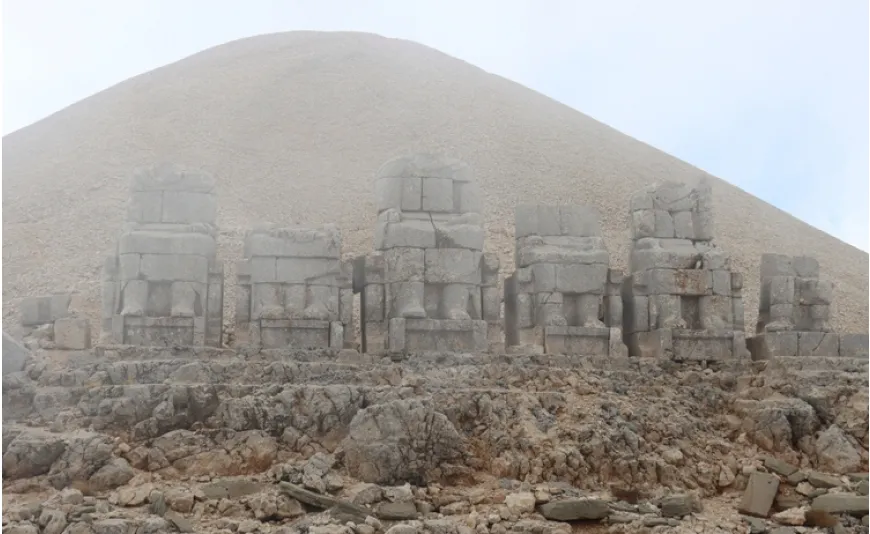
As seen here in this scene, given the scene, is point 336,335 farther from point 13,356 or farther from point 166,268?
point 13,356

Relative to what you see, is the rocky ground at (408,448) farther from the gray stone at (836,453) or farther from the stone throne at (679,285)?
the stone throne at (679,285)

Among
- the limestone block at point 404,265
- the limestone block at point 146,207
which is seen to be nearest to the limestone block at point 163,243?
the limestone block at point 146,207

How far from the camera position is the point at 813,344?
15352 millimetres

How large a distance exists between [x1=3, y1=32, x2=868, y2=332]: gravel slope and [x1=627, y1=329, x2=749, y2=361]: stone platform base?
51.5 feet

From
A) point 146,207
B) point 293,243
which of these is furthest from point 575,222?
point 146,207

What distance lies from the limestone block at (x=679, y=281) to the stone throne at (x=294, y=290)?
3990mm

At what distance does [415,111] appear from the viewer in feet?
154

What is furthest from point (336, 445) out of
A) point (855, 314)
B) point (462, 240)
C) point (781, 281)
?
point (855, 314)

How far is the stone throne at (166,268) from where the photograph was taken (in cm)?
1369

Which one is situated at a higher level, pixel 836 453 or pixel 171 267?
pixel 171 267

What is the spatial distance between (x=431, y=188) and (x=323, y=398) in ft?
13.3

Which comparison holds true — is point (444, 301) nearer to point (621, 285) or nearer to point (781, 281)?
point (621, 285)

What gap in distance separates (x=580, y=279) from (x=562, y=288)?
0.88ft

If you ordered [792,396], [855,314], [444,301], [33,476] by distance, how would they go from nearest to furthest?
[33,476] → [792,396] → [444,301] → [855,314]
